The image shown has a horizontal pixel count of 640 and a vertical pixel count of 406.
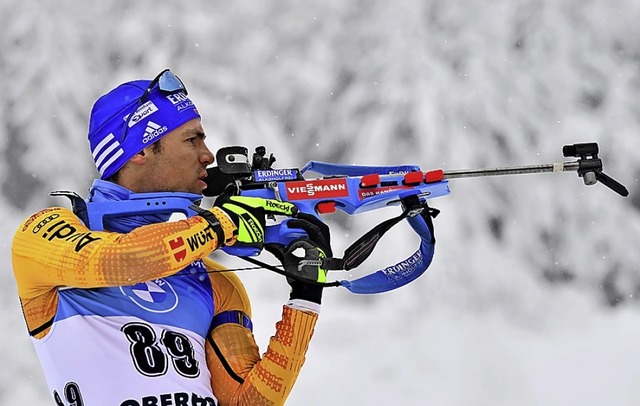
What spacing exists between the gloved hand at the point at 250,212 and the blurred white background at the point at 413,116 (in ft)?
5.96

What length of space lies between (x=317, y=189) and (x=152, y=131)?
0.37 meters

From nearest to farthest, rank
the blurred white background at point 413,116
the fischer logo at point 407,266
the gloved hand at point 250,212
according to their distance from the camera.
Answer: the gloved hand at point 250,212
the fischer logo at point 407,266
the blurred white background at point 413,116

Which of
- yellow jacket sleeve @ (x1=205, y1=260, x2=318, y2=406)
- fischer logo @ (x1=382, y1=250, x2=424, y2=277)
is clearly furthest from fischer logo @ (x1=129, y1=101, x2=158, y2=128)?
fischer logo @ (x1=382, y1=250, x2=424, y2=277)

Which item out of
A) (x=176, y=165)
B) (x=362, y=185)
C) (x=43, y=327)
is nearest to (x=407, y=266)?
(x=362, y=185)

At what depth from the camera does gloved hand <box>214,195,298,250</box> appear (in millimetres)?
1640

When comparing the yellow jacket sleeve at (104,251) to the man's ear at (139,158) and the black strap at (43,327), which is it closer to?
the black strap at (43,327)

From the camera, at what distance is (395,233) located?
3.79m

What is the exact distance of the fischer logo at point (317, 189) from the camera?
70.6 inches

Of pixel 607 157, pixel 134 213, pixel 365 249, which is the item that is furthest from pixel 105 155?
pixel 607 157

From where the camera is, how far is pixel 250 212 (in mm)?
1674

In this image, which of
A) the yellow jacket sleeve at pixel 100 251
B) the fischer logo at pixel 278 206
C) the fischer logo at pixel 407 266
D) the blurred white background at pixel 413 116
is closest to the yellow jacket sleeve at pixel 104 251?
the yellow jacket sleeve at pixel 100 251

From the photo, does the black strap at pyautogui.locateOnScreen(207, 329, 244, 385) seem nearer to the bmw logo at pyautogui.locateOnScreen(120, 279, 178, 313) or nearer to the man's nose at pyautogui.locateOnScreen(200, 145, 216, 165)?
the bmw logo at pyautogui.locateOnScreen(120, 279, 178, 313)

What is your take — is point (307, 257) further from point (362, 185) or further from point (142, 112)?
point (142, 112)

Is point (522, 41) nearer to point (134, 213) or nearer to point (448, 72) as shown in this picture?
point (448, 72)
